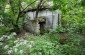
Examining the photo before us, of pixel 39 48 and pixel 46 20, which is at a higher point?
pixel 46 20

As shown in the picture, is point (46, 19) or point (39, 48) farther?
point (46, 19)

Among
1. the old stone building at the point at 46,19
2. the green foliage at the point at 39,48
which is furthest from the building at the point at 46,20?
the green foliage at the point at 39,48

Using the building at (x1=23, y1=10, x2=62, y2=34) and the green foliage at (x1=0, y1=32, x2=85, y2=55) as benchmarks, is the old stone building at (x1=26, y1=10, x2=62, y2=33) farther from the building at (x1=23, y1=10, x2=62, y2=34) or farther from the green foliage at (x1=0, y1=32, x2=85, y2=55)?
the green foliage at (x1=0, y1=32, x2=85, y2=55)

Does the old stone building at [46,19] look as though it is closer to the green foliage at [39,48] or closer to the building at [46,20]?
the building at [46,20]

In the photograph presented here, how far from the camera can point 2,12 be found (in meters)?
9.52

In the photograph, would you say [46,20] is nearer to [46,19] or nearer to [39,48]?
[46,19]

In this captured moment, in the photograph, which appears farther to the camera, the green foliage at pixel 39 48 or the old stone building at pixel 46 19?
the old stone building at pixel 46 19

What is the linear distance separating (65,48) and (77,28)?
77.3 inches

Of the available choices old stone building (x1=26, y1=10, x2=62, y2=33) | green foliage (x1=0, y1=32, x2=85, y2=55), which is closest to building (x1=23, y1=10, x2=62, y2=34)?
old stone building (x1=26, y1=10, x2=62, y2=33)

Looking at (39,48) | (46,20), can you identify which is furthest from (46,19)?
(39,48)

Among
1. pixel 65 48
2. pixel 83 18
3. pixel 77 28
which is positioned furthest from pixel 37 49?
pixel 83 18

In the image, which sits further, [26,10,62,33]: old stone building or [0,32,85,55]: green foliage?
[26,10,62,33]: old stone building

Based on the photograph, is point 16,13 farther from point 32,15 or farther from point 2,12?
point 32,15

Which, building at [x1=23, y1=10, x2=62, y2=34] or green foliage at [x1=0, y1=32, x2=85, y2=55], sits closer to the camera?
green foliage at [x1=0, y1=32, x2=85, y2=55]
